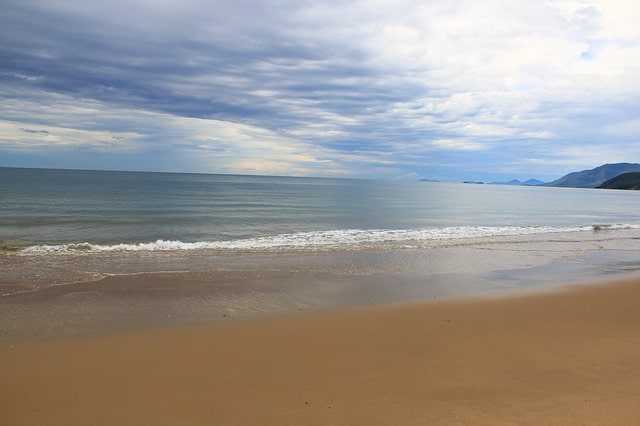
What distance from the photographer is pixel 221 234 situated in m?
21.8

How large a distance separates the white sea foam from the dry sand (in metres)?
10.2

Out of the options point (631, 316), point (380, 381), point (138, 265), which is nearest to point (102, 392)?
point (380, 381)

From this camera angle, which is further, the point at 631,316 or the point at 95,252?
the point at 95,252

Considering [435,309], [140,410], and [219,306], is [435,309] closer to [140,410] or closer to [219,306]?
[219,306]

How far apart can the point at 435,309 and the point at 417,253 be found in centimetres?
815

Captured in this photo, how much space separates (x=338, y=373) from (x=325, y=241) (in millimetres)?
14346

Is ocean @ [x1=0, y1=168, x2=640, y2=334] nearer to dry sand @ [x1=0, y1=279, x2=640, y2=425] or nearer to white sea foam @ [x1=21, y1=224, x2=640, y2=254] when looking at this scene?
white sea foam @ [x1=21, y1=224, x2=640, y2=254]

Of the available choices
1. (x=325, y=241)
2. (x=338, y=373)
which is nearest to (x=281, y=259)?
(x=325, y=241)

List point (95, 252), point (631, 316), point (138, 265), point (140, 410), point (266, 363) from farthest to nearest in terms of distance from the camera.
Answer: point (95, 252) → point (138, 265) → point (631, 316) → point (266, 363) → point (140, 410)

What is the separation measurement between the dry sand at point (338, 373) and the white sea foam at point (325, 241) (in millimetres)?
10187

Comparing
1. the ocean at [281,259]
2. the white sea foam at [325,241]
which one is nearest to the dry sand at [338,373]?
the ocean at [281,259]

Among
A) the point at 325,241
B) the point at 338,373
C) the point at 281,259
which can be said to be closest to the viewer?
the point at 338,373

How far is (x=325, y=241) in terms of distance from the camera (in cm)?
2002

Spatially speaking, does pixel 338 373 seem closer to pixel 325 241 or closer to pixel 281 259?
pixel 281 259
